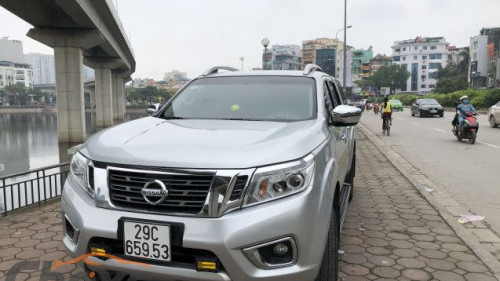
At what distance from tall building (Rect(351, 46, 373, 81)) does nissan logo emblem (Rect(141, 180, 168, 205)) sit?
5730 inches

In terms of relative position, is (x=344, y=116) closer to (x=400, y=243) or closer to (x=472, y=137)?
(x=400, y=243)

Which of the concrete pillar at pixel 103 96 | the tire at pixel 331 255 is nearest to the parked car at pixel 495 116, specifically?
the tire at pixel 331 255

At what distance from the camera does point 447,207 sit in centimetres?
584

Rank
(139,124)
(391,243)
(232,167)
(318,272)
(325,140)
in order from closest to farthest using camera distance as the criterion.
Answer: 1. (232,167)
2. (318,272)
3. (325,140)
4. (139,124)
5. (391,243)

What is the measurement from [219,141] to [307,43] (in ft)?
523

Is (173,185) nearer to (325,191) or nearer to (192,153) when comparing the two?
(192,153)

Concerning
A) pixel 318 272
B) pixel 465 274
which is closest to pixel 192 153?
pixel 318 272

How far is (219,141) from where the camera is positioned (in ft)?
8.54

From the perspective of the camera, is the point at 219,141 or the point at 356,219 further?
the point at 356,219

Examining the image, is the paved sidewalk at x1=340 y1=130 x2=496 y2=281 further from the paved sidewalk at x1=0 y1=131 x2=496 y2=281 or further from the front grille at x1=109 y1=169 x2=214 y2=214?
the front grille at x1=109 y1=169 x2=214 y2=214

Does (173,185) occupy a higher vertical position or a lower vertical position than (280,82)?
lower

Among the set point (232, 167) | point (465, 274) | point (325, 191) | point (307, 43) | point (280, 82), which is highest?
point (307, 43)

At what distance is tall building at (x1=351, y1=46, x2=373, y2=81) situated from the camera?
144000 mm

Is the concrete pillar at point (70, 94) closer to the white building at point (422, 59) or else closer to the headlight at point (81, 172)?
the headlight at point (81, 172)
